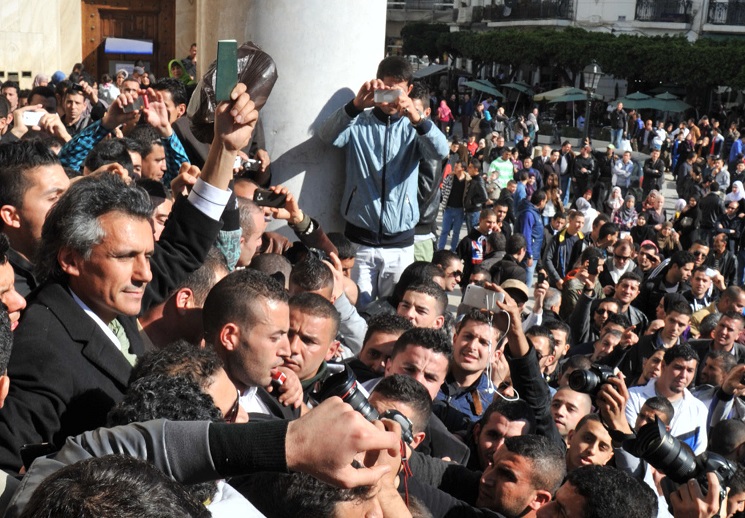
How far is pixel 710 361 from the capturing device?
7332mm

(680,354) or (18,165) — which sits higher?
(18,165)

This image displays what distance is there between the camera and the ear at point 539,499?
3650 millimetres

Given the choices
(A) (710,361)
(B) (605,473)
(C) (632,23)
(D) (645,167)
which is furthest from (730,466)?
(C) (632,23)

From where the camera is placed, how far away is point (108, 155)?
4762 mm

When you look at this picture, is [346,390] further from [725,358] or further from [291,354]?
[725,358]

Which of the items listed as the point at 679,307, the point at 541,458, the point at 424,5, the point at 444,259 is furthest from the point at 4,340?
the point at 424,5

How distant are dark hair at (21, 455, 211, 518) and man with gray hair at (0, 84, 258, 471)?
40.1 inches

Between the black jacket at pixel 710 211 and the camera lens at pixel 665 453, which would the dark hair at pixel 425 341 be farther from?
the black jacket at pixel 710 211

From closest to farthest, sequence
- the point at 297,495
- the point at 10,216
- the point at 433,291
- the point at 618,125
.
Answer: the point at 297,495
the point at 10,216
the point at 433,291
the point at 618,125

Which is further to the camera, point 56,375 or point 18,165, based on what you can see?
point 18,165

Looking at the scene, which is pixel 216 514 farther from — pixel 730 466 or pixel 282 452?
pixel 730 466

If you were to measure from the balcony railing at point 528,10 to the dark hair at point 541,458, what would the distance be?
45.1 metres

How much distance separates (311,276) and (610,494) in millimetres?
1903

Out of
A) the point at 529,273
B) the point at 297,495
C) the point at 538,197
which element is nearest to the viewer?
the point at 297,495
